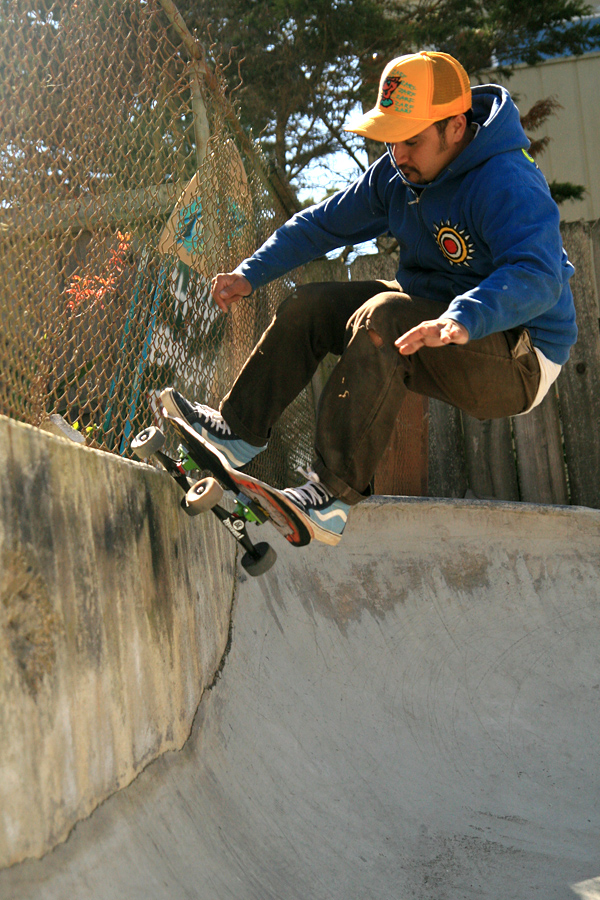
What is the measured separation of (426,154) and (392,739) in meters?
2.03

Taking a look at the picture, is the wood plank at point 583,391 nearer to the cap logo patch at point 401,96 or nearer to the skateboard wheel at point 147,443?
the cap logo patch at point 401,96

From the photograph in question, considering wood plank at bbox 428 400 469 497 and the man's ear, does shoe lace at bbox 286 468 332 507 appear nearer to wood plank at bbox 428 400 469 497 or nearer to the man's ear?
the man's ear

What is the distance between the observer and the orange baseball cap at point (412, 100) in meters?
2.42

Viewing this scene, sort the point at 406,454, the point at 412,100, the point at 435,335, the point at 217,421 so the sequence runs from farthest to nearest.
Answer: the point at 406,454, the point at 217,421, the point at 412,100, the point at 435,335

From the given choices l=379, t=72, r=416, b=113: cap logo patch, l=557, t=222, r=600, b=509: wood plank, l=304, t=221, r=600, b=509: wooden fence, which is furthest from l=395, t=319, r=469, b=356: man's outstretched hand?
l=557, t=222, r=600, b=509: wood plank

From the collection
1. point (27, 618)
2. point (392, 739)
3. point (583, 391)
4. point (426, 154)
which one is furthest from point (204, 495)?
point (583, 391)

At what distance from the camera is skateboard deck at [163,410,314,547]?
2213 mm

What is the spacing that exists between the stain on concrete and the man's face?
1855 millimetres

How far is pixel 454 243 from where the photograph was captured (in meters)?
2.56

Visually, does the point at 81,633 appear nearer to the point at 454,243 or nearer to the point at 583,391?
the point at 454,243

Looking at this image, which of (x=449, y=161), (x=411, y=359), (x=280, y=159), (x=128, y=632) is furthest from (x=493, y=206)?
(x=280, y=159)

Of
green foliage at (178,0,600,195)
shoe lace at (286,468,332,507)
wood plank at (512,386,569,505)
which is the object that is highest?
green foliage at (178,0,600,195)

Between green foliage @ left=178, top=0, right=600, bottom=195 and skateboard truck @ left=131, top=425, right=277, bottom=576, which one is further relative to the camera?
green foliage @ left=178, top=0, right=600, bottom=195

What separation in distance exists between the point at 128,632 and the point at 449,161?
190 centimetres
